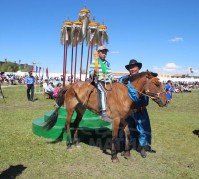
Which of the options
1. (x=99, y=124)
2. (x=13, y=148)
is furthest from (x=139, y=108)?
(x=13, y=148)

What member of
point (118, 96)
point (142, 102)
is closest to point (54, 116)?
point (118, 96)

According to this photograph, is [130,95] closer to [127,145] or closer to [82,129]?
[127,145]

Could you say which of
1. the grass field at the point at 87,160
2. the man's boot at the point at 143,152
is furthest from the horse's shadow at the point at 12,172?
the man's boot at the point at 143,152

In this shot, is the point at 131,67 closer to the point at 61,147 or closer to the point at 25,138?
the point at 61,147

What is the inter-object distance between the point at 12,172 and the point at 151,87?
3328 millimetres

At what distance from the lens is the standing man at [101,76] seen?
6047 mm

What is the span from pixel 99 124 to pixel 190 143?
105 inches

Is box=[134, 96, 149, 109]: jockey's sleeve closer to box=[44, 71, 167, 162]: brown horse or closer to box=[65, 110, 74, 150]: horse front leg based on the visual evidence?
box=[44, 71, 167, 162]: brown horse

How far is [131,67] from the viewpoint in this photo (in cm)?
630

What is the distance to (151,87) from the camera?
19.0ft

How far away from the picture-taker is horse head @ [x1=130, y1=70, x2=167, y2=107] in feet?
18.9

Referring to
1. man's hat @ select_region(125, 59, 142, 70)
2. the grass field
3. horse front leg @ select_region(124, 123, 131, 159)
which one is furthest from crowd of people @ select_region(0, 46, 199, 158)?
the grass field

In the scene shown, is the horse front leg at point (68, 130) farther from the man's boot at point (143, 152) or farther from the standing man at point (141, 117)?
the man's boot at point (143, 152)

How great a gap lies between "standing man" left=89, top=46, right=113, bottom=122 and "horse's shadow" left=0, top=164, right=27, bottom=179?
81.6 inches
